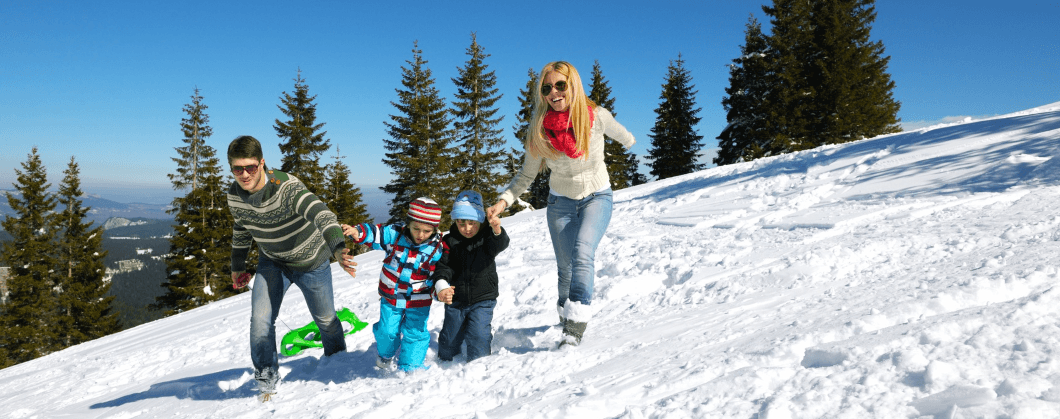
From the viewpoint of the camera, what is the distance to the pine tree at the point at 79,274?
1081 inches

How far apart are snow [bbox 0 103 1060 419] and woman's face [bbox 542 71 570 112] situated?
1665 millimetres

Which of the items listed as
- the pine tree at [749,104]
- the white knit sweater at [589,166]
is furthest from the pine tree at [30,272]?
the pine tree at [749,104]

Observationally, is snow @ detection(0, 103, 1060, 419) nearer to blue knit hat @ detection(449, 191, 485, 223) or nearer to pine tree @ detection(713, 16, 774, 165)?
blue knit hat @ detection(449, 191, 485, 223)

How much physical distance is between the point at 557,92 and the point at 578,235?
97cm

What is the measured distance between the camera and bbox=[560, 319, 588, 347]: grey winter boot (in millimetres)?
3477

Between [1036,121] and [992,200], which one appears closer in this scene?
[992,200]

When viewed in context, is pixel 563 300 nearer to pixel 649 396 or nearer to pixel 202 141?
pixel 649 396

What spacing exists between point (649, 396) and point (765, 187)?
25.6 ft

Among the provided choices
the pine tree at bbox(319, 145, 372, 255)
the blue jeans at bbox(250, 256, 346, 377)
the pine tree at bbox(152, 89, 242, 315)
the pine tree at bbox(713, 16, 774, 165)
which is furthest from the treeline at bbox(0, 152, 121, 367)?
the pine tree at bbox(713, 16, 774, 165)

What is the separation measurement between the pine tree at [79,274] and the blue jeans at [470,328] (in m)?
33.3

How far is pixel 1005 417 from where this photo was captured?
1.58 m

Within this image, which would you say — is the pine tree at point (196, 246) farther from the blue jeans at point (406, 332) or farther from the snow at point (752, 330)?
the blue jeans at point (406, 332)

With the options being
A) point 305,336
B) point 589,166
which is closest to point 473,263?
point 589,166

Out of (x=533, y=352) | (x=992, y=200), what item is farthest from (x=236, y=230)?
(x=992, y=200)
